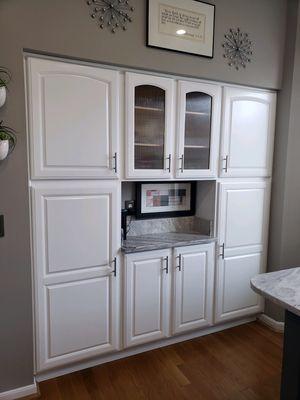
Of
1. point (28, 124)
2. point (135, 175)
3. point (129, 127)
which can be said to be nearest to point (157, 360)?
point (135, 175)

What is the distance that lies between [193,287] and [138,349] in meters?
0.65

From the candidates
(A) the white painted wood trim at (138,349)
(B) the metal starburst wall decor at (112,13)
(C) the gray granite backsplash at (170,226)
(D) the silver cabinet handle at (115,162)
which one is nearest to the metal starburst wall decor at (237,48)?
(B) the metal starburst wall decor at (112,13)

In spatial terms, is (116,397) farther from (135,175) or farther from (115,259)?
(135,175)

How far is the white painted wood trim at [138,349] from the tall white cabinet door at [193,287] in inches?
4.8

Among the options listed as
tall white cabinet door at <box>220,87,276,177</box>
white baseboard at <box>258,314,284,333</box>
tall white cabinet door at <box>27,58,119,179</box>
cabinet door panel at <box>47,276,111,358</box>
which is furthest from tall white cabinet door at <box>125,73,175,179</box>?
white baseboard at <box>258,314,284,333</box>

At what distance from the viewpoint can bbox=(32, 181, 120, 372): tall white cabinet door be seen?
78.7 inches

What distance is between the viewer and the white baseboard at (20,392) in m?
1.96

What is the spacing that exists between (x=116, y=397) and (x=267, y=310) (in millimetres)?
1634

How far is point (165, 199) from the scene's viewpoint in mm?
2752

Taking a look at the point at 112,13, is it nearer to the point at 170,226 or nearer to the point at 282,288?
the point at 170,226

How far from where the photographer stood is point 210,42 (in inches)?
91.2

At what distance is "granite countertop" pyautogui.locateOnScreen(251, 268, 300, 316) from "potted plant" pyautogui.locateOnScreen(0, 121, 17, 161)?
152cm

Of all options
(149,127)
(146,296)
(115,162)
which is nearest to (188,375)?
(146,296)

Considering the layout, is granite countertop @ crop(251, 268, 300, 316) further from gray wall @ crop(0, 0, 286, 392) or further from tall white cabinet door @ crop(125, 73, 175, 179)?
gray wall @ crop(0, 0, 286, 392)
